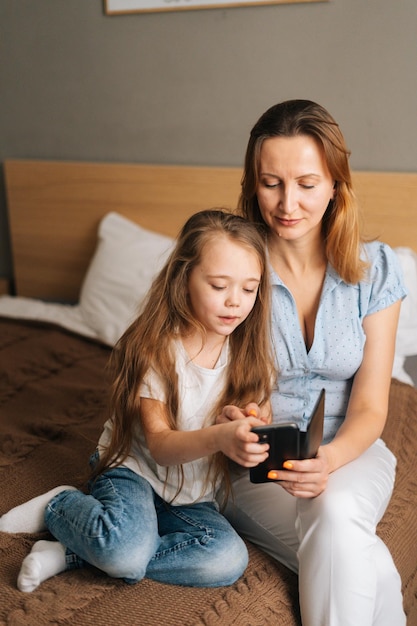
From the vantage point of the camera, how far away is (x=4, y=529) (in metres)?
1.46

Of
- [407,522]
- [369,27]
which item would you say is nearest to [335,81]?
[369,27]

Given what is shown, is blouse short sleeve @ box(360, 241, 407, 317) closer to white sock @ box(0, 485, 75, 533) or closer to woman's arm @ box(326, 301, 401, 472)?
woman's arm @ box(326, 301, 401, 472)

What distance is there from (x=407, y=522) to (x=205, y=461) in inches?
17.4

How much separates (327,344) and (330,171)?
352mm

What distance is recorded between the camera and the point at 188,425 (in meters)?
1.47

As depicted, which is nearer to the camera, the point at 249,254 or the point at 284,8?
the point at 249,254

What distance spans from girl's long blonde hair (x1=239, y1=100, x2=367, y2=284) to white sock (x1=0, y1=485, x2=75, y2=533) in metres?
0.72

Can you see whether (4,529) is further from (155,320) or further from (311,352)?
(311,352)

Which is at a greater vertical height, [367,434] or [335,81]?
[335,81]

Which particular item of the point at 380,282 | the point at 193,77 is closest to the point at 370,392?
the point at 380,282

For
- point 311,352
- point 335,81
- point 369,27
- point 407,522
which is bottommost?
point 407,522

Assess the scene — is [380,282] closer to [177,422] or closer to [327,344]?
[327,344]

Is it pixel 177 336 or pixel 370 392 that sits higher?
pixel 177 336

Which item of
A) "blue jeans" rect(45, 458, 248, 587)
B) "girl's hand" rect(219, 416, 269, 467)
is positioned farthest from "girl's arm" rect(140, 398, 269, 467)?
"blue jeans" rect(45, 458, 248, 587)
